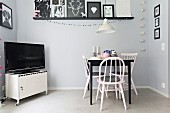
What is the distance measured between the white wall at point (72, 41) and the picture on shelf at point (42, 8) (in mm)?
178

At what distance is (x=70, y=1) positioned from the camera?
4.27m

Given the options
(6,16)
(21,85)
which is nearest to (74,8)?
(6,16)

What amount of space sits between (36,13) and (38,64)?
4.32 ft

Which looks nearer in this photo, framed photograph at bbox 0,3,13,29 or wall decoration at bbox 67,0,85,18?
framed photograph at bbox 0,3,13,29

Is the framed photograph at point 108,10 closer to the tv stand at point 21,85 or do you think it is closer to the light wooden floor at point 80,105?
the light wooden floor at point 80,105

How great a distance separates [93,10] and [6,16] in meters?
2.07

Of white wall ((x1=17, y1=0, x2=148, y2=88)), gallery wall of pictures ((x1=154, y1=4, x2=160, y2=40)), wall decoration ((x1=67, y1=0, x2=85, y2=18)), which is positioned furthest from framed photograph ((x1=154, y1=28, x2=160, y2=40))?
wall decoration ((x1=67, y1=0, x2=85, y2=18))

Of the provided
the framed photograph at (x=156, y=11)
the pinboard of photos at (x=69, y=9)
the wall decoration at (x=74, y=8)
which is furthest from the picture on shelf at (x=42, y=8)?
the framed photograph at (x=156, y=11)

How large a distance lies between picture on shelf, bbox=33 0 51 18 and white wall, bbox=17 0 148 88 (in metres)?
0.18

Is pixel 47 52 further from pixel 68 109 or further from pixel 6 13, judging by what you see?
pixel 68 109

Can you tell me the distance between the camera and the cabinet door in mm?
3135

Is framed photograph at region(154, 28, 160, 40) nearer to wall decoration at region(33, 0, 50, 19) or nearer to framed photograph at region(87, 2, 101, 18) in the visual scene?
framed photograph at region(87, 2, 101, 18)

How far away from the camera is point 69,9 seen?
427 cm

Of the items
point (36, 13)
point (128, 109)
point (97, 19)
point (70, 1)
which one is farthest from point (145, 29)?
point (36, 13)
